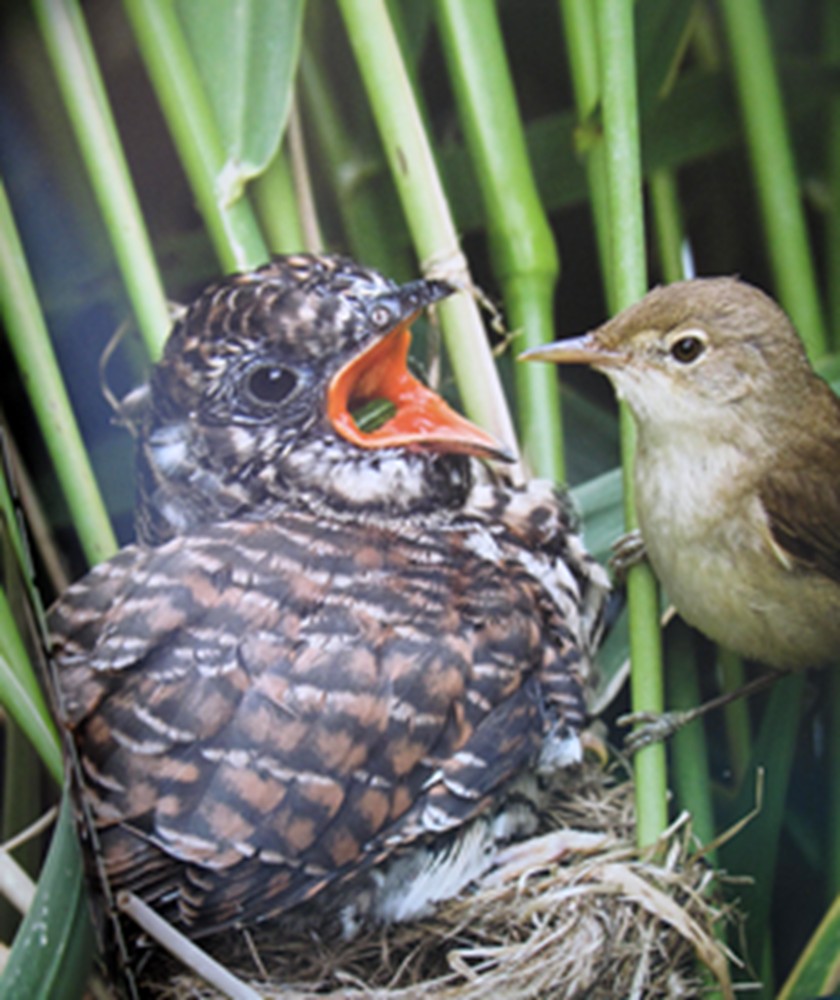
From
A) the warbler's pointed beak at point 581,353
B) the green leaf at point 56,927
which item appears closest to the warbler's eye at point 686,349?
the warbler's pointed beak at point 581,353

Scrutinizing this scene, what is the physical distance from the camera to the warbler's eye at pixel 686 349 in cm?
46

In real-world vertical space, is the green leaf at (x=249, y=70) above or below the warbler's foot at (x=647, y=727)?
above

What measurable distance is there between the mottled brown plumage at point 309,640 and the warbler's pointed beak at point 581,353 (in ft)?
0.16

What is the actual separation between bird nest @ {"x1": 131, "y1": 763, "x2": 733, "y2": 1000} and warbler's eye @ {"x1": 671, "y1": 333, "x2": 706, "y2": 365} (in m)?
0.20

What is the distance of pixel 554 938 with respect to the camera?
454mm

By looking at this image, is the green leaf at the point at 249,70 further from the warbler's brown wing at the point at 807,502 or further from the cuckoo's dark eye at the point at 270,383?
the warbler's brown wing at the point at 807,502

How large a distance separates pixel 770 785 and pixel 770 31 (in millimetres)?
382

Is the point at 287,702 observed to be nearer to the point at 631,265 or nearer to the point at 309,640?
the point at 309,640

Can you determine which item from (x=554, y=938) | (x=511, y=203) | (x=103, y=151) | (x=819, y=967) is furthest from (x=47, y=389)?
(x=819, y=967)

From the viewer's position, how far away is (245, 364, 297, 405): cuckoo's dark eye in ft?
1.49

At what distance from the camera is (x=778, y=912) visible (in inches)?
19.3

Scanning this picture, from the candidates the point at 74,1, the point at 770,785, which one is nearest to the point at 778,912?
the point at 770,785

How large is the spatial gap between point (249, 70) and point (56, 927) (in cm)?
41

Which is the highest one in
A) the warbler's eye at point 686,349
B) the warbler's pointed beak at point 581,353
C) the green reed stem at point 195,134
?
the green reed stem at point 195,134
